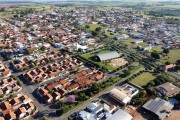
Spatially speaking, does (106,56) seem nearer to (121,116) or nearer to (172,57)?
(172,57)

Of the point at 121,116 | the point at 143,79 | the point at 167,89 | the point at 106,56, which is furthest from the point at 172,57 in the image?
the point at 121,116

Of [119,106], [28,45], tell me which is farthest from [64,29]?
[119,106]

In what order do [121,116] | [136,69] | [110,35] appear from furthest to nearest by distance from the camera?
[110,35] → [136,69] → [121,116]

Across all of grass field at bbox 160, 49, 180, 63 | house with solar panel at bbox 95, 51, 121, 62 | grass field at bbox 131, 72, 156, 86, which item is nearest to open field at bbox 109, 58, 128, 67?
house with solar panel at bbox 95, 51, 121, 62

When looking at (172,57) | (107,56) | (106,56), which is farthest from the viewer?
(172,57)

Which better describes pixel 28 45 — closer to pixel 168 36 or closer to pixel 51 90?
pixel 51 90

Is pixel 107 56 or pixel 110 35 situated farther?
pixel 110 35
